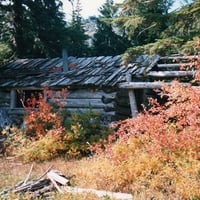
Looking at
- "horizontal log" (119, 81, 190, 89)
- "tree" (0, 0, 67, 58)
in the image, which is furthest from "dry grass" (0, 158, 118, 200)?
"tree" (0, 0, 67, 58)

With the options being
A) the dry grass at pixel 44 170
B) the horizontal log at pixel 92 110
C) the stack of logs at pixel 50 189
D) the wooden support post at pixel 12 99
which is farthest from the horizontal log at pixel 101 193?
the wooden support post at pixel 12 99

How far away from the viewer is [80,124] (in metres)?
12.8

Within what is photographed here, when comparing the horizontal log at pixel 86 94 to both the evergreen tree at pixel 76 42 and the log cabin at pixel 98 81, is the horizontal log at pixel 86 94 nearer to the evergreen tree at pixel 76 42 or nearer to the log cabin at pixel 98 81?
the log cabin at pixel 98 81

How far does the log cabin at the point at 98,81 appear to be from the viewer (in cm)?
1419

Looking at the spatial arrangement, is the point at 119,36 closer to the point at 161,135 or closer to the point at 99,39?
the point at 99,39

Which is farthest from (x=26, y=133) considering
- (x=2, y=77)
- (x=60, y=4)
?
(x=60, y=4)

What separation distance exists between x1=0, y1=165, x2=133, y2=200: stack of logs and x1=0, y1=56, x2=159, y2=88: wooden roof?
6.21 m

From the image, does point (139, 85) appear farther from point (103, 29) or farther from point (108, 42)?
point (103, 29)

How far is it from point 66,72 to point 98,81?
8.53ft

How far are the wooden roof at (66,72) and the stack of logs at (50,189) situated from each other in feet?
20.4

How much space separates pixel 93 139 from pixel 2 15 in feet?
40.6

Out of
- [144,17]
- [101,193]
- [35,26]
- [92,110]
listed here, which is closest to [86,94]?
[92,110]

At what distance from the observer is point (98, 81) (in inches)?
572

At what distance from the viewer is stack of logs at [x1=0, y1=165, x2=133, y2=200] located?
741 centimetres
